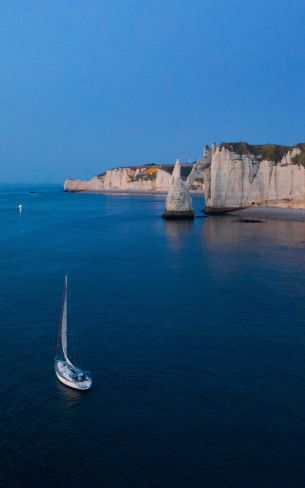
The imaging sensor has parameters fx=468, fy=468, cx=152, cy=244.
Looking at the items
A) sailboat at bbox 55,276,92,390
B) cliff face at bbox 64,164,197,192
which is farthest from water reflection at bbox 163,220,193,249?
cliff face at bbox 64,164,197,192

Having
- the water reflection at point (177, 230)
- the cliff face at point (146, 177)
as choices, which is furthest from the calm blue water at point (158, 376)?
the cliff face at point (146, 177)

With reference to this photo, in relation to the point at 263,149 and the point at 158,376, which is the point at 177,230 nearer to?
the point at 263,149

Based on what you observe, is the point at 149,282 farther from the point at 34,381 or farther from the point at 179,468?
the point at 179,468

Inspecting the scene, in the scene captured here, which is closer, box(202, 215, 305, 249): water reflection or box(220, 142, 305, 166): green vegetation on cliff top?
box(202, 215, 305, 249): water reflection

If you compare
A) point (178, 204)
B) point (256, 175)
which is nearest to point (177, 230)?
point (178, 204)

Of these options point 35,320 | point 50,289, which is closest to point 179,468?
point 35,320

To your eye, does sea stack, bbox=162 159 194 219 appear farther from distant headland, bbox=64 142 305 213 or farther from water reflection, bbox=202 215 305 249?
distant headland, bbox=64 142 305 213
